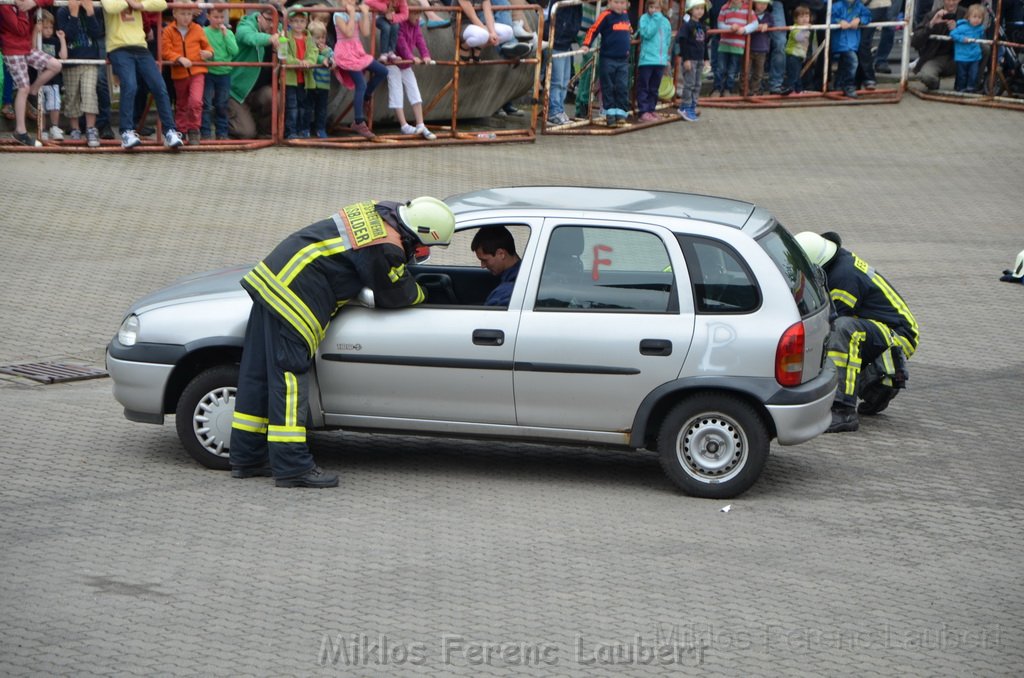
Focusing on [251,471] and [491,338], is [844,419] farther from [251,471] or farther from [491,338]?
[251,471]

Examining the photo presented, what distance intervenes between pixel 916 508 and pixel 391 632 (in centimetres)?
330

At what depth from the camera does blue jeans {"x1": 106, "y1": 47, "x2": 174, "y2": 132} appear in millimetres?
15477

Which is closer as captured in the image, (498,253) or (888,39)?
(498,253)

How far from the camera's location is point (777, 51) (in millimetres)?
21172

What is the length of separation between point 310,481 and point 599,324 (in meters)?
1.76


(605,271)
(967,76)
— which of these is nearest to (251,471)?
(605,271)

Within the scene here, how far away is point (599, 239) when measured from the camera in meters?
7.73

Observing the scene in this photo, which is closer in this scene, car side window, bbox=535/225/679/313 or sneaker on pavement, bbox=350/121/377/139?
car side window, bbox=535/225/679/313

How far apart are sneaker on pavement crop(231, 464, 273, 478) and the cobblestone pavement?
7 cm

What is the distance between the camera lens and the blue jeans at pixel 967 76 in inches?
857

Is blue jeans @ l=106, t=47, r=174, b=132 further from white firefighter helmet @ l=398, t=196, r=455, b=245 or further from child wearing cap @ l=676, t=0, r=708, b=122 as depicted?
white firefighter helmet @ l=398, t=196, r=455, b=245

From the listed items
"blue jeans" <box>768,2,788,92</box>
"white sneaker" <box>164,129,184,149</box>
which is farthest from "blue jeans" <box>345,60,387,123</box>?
"blue jeans" <box>768,2,788,92</box>

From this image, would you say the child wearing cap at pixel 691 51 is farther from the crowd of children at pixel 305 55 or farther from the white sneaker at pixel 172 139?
the white sneaker at pixel 172 139

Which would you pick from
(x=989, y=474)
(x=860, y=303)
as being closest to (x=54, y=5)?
(x=860, y=303)
